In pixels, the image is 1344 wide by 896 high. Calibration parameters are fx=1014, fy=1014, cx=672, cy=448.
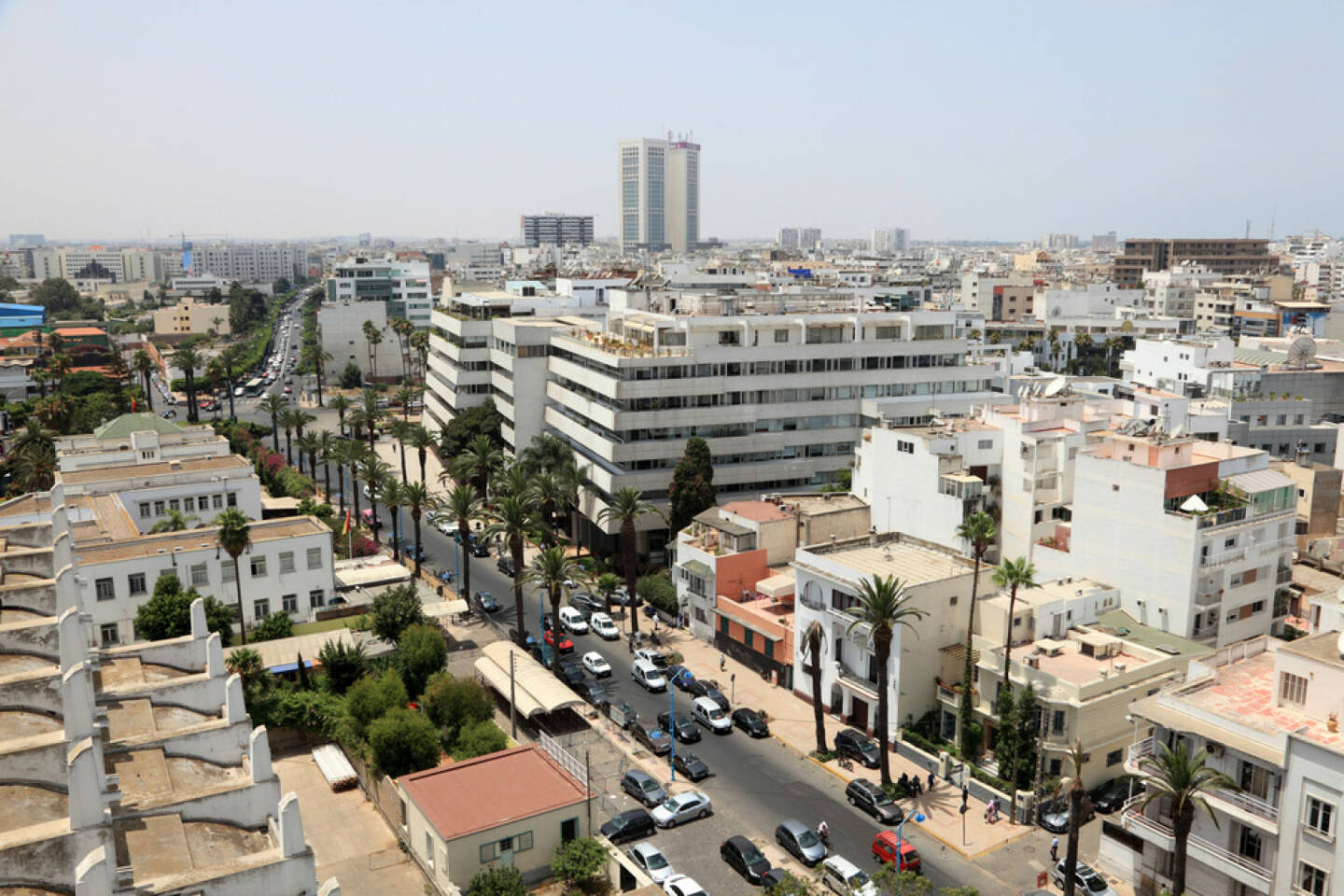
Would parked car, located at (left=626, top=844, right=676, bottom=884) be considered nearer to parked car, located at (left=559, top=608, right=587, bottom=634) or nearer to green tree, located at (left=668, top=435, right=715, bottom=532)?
parked car, located at (left=559, top=608, right=587, bottom=634)

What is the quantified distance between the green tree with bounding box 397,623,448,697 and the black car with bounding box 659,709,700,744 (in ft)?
42.1

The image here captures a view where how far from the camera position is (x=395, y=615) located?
59844 mm

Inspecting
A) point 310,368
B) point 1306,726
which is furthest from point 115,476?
point 310,368

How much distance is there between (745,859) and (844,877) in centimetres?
403

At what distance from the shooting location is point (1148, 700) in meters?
39.0

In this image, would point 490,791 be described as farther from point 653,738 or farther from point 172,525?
point 172,525

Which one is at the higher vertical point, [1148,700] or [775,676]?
[1148,700]

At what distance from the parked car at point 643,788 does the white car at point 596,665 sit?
40.6ft

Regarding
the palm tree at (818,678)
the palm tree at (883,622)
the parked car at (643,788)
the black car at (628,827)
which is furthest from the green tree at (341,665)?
the palm tree at (883,622)

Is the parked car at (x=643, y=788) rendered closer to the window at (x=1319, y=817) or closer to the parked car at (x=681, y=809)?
the parked car at (x=681, y=809)

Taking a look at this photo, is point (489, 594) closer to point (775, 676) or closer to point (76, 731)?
point (775, 676)

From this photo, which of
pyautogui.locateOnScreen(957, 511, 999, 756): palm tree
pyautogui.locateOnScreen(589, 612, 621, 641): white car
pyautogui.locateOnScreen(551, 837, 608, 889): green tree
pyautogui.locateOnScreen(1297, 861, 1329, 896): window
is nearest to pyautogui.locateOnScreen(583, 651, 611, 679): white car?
pyautogui.locateOnScreen(589, 612, 621, 641): white car

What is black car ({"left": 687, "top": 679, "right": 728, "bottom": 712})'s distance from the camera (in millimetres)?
56219

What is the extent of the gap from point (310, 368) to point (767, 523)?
12807 cm
